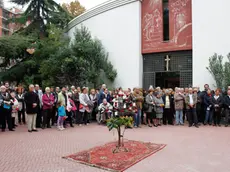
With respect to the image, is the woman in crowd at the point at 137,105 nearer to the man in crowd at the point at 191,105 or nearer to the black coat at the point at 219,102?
the man in crowd at the point at 191,105

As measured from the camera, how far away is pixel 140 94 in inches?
443

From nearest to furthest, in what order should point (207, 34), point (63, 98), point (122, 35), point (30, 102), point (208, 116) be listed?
1. point (30, 102)
2. point (63, 98)
3. point (208, 116)
4. point (207, 34)
5. point (122, 35)

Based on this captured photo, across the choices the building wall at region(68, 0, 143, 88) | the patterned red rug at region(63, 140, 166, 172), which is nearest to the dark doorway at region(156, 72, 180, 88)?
the building wall at region(68, 0, 143, 88)

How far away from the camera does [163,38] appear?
16.5 meters

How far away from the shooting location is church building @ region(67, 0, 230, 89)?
47.5 feet

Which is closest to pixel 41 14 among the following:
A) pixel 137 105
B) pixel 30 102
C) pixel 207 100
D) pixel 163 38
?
pixel 163 38

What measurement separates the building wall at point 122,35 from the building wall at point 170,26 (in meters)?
0.57

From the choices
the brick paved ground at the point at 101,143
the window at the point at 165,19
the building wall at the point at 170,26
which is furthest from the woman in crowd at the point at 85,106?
the window at the point at 165,19

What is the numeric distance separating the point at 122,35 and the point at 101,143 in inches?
479

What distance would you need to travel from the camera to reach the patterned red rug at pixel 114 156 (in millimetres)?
5250

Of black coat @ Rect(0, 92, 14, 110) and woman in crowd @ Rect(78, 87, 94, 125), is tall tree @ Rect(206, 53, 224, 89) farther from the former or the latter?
black coat @ Rect(0, 92, 14, 110)

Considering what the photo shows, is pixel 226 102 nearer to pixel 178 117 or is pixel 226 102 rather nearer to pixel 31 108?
pixel 178 117

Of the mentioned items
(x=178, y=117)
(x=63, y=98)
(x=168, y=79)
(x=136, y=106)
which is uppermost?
(x=168, y=79)

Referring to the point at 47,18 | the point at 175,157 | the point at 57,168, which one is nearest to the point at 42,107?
the point at 57,168
